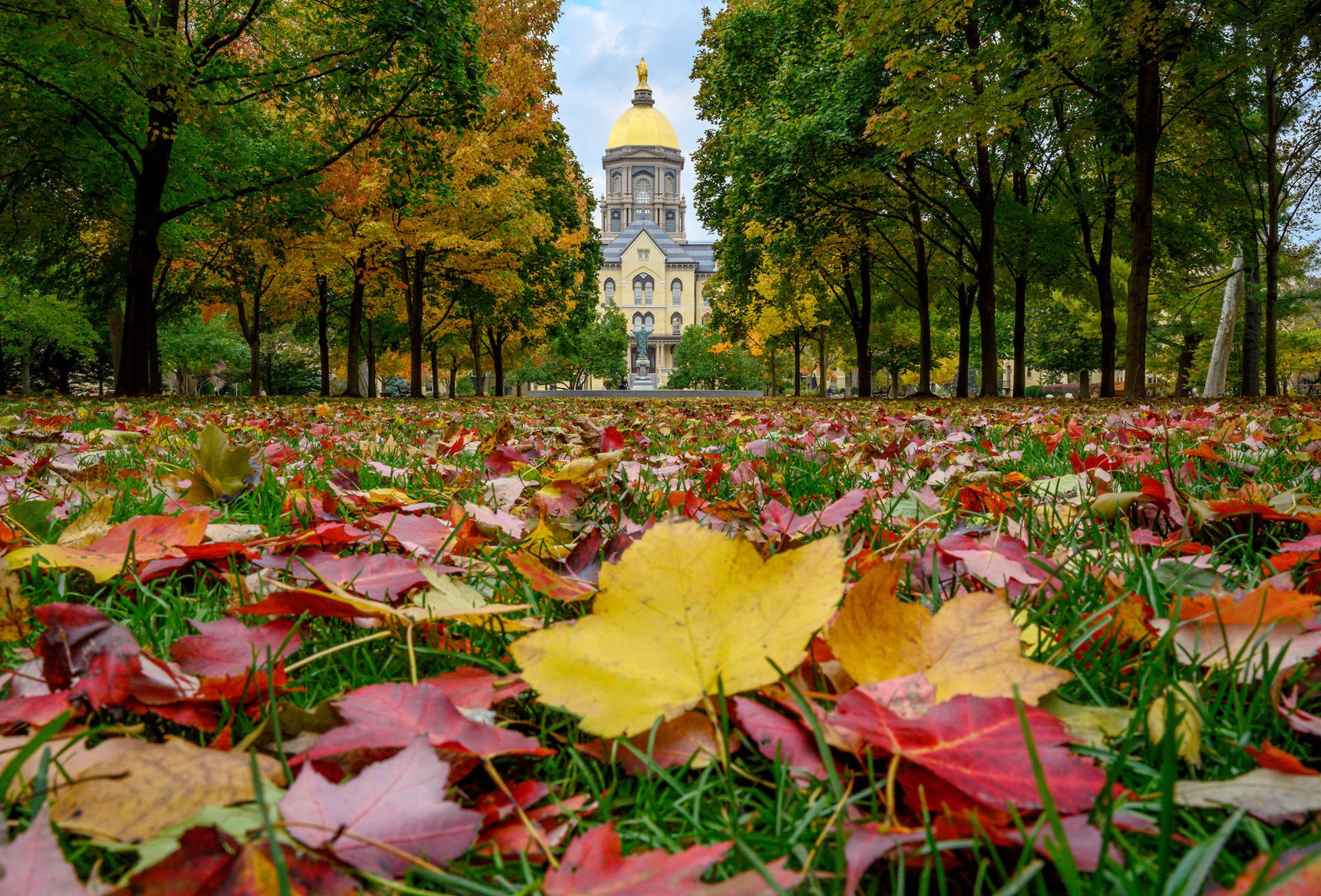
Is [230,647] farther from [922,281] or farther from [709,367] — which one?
[709,367]

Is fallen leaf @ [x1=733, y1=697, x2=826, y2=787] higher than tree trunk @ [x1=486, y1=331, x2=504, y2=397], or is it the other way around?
tree trunk @ [x1=486, y1=331, x2=504, y2=397]

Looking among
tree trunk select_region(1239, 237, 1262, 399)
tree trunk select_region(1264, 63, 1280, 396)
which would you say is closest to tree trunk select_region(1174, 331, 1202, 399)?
tree trunk select_region(1239, 237, 1262, 399)

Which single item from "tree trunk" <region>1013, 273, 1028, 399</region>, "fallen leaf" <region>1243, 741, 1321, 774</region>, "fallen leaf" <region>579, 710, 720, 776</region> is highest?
"tree trunk" <region>1013, 273, 1028, 399</region>

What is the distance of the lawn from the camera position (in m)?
0.44

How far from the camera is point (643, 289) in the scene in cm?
8431

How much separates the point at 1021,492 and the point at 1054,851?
1.45 metres

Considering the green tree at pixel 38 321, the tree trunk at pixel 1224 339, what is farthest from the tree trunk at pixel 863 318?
the green tree at pixel 38 321

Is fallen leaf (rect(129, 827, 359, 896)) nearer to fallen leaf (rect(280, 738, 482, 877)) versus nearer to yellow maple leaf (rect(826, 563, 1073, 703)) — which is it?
fallen leaf (rect(280, 738, 482, 877))

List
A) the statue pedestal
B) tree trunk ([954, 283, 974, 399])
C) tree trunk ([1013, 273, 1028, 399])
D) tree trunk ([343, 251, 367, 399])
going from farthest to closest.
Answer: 1. the statue pedestal
2. tree trunk ([954, 283, 974, 399])
3. tree trunk ([343, 251, 367, 399])
4. tree trunk ([1013, 273, 1028, 399])

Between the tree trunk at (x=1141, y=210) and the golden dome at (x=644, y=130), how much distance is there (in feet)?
313

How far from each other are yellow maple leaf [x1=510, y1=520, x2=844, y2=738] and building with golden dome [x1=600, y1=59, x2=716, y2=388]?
6381cm

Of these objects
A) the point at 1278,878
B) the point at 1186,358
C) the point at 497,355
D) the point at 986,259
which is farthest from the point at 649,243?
the point at 1278,878

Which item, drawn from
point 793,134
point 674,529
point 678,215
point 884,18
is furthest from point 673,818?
point 678,215

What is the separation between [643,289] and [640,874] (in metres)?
86.0
